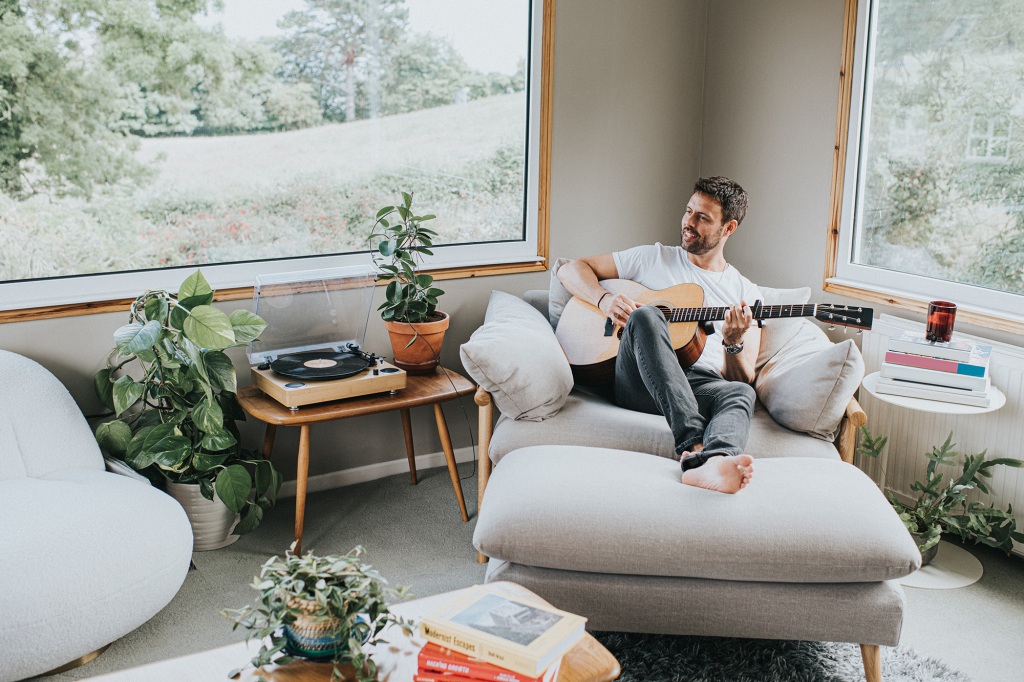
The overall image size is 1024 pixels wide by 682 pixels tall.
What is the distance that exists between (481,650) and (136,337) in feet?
4.88

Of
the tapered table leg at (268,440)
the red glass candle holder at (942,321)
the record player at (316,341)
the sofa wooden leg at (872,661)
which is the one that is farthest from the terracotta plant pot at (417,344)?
the sofa wooden leg at (872,661)

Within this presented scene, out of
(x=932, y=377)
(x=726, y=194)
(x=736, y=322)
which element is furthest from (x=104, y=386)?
(x=932, y=377)

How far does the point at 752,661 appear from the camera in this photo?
7.20 ft

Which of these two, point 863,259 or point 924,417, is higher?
point 863,259

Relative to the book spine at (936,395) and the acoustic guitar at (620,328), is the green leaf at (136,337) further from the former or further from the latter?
the book spine at (936,395)

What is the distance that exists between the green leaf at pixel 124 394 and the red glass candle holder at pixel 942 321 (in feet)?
7.76

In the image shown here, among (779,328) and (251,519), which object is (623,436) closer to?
(779,328)

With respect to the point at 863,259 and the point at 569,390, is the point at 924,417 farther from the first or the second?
the point at 569,390

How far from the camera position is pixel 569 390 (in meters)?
2.71

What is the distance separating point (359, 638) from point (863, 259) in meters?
2.48

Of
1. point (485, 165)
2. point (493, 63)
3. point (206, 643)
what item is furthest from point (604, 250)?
point (206, 643)

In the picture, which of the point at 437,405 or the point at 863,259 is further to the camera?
the point at 863,259

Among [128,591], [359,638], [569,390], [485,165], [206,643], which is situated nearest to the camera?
[359,638]

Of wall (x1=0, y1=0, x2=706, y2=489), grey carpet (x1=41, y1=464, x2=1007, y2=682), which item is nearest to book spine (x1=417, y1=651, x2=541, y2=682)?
grey carpet (x1=41, y1=464, x2=1007, y2=682)
